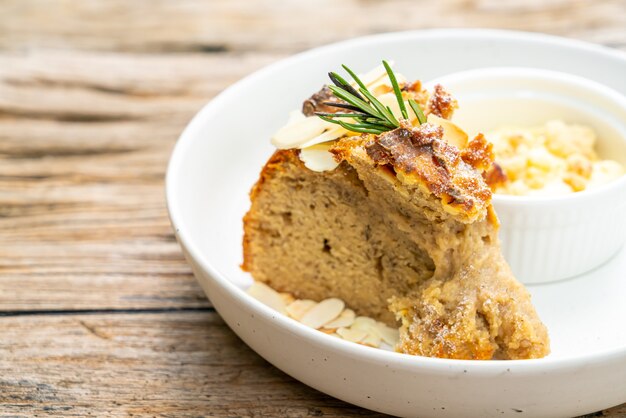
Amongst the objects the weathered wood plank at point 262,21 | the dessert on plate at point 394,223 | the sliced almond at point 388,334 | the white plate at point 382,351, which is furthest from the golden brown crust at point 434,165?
the weathered wood plank at point 262,21

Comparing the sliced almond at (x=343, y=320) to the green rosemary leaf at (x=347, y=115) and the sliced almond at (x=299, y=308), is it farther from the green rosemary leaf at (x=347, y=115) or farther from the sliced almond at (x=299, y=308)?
the green rosemary leaf at (x=347, y=115)

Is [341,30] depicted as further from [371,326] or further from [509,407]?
[509,407]

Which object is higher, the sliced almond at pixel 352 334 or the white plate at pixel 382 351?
the white plate at pixel 382 351

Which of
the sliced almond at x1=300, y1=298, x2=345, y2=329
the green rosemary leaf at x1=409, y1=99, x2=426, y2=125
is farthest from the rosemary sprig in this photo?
the sliced almond at x1=300, y1=298, x2=345, y2=329

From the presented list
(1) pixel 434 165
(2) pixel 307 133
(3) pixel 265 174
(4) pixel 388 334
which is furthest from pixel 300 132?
(4) pixel 388 334

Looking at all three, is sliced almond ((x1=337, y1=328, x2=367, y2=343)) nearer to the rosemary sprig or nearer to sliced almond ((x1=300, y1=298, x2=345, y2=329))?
sliced almond ((x1=300, y1=298, x2=345, y2=329))

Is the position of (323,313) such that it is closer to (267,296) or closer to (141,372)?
(267,296)
